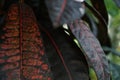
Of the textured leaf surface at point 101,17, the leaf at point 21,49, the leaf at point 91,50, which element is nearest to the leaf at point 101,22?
the textured leaf surface at point 101,17

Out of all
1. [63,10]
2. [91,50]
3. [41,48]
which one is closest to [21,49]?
[41,48]

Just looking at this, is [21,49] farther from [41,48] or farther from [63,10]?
[63,10]

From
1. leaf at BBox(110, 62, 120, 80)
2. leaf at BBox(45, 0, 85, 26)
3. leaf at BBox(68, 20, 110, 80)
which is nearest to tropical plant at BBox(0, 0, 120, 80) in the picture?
leaf at BBox(68, 20, 110, 80)

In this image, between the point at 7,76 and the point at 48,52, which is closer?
the point at 7,76

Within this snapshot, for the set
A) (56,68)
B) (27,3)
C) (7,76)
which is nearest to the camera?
(7,76)

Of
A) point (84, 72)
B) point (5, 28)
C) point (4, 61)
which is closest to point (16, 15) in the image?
point (5, 28)

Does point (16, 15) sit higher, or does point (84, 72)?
point (16, 15)

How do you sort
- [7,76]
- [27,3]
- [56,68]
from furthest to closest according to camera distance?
[27,3], [56,68], [7,76]

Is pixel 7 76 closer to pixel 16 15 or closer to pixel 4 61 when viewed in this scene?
pixel 4 61
